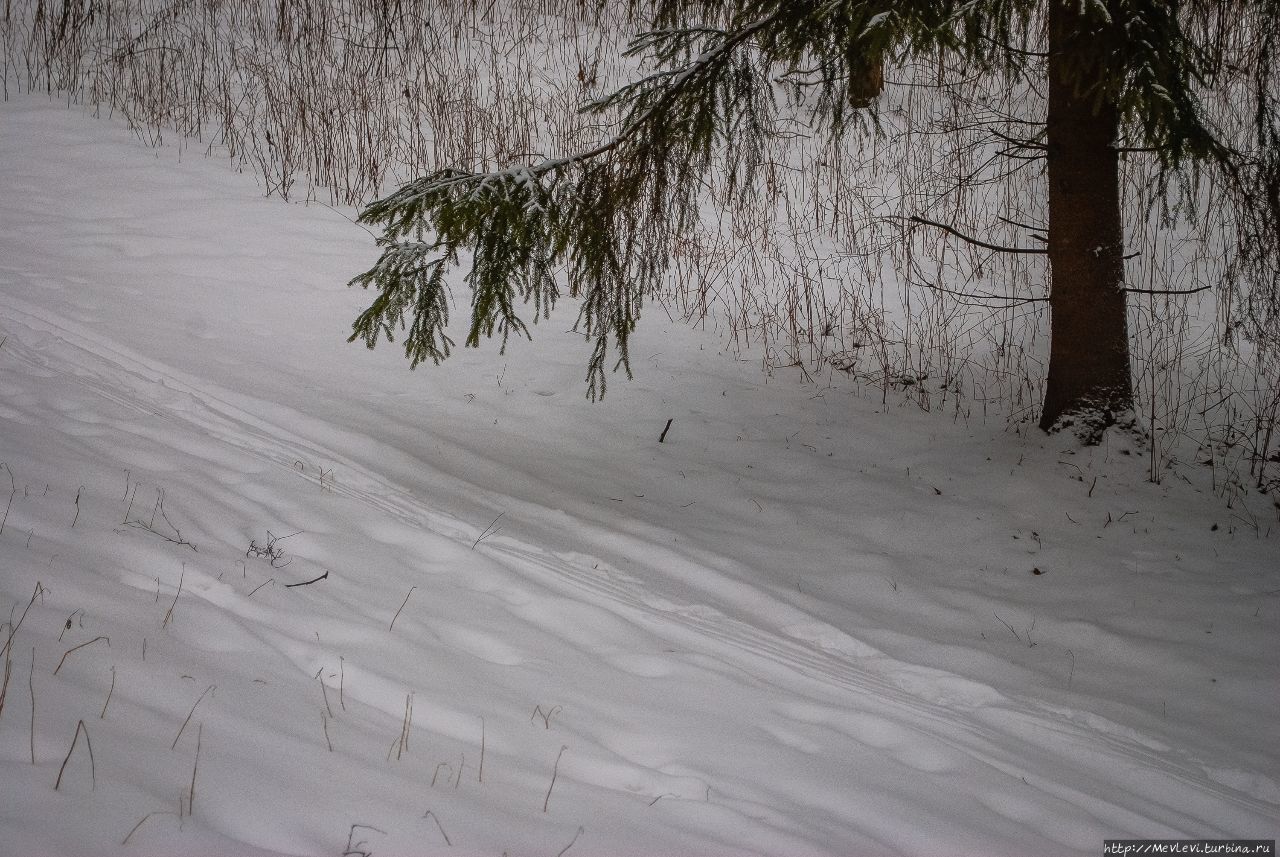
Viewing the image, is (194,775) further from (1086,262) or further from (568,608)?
(1086,262)

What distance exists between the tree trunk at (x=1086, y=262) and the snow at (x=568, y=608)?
29cm

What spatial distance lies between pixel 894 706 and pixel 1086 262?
2.90 meters

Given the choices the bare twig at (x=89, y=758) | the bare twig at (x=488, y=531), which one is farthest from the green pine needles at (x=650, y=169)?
the bare twig at (x=89, y=758)

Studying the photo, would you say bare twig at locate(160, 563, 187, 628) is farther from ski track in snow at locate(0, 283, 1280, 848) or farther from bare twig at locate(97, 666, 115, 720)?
bare twig at locate(97, 666, 115, 720)

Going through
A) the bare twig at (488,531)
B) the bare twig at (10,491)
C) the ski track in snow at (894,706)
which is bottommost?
the ski track in snow at (894,706)

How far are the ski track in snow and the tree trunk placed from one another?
91.7 inches

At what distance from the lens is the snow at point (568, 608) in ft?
6.19

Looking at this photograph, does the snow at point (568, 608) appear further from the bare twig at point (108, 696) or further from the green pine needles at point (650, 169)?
the green pine needles at point (650, 169)

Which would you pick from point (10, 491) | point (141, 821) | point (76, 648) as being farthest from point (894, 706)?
point (10, 491)

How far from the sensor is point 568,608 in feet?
9.89

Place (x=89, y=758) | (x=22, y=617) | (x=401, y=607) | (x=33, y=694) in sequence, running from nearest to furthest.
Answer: (x=89, y=758)
(x=33, y=694)
(x=22, y=617)
(x=401, y=607)

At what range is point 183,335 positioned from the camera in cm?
566

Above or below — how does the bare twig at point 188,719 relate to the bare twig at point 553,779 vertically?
above

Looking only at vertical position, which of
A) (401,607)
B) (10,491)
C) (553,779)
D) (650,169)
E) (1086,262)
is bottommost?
(553,779)
